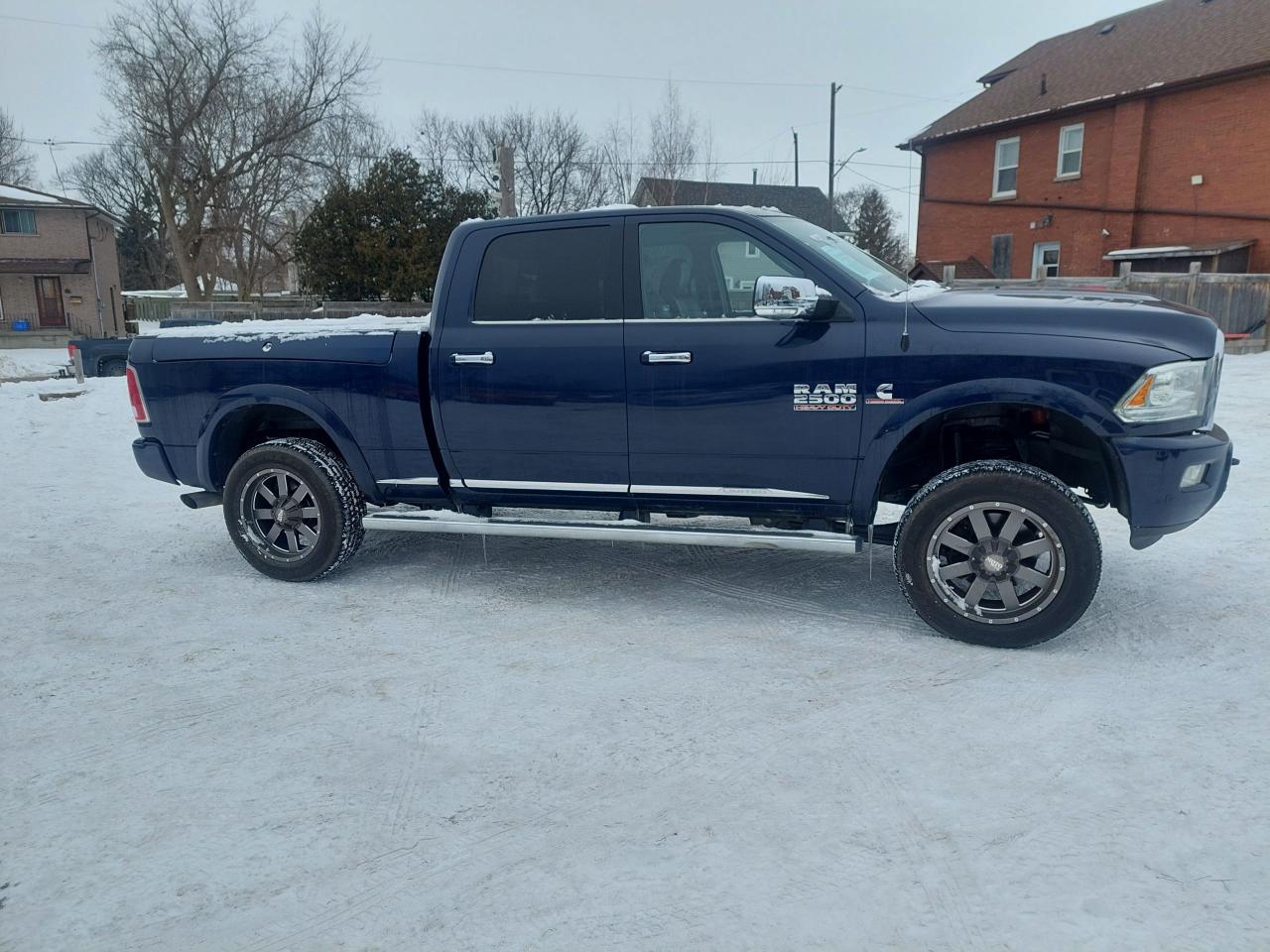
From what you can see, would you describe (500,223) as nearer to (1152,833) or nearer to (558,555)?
(558,555)

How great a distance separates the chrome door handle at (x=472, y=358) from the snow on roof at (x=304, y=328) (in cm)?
29

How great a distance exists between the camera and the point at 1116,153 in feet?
83.7

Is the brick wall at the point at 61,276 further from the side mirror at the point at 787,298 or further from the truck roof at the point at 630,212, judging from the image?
the side mirror at the point at 787,298

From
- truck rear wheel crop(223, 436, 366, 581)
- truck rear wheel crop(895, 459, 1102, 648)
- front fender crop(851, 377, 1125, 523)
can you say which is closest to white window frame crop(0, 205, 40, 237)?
truck rear wheel crop(223, 436, 366, 581)

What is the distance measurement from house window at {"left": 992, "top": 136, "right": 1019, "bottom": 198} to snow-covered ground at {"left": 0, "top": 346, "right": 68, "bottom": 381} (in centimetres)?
2733

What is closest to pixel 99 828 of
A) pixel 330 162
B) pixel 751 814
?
pixel 751 814

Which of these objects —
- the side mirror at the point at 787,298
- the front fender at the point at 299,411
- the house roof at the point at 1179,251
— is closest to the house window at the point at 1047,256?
the house roof at the point at 1179,251

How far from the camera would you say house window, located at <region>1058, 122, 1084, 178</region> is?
26.8 m

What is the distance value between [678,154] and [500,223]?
1232 inches

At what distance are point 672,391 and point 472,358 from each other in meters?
1.12

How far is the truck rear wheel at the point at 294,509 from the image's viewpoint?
5168 millimetres

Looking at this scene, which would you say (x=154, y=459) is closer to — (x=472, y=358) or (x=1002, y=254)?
(x=472, y=358)

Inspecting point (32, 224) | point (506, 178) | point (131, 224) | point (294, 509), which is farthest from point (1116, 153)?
point (131, 224)

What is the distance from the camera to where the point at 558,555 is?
19.0ft
